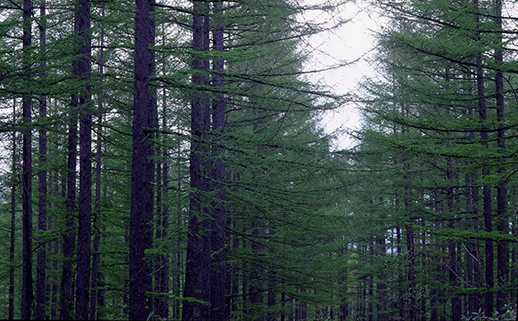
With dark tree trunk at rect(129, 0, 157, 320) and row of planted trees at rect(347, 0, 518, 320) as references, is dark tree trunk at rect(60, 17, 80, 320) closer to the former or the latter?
dark tree trunk at rect(129, 0, 157, 320)

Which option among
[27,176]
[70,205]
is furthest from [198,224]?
[70,205]

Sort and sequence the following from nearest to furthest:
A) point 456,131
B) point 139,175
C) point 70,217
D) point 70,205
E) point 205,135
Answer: point 139,175
point 205,135
point 456,131
point 70,217
point 70,205

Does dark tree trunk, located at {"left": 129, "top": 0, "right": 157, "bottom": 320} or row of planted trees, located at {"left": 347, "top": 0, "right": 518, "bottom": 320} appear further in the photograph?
row of planted trees, located at {"left": 347, "top": 0, "right": 518, "bottom": 320}

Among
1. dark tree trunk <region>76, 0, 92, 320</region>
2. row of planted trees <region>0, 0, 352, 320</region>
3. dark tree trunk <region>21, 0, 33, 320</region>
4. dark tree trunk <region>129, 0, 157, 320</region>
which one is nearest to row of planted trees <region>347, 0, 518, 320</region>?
row of planted trees <region>0, 0, 352, 320</region>

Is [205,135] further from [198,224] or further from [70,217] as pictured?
[70,217]

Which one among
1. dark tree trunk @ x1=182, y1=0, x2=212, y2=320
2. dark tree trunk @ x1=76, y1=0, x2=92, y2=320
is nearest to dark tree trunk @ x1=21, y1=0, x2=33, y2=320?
dark tree trunk @ x1=76, y1=0, x2=92, y2=320

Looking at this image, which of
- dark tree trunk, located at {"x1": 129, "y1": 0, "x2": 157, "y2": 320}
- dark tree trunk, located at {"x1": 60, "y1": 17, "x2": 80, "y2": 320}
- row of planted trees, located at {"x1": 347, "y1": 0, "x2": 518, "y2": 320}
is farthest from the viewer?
dark tree trunk, located at {"x1": 60, "y1": 17, "x2": 80, "y2": 320}

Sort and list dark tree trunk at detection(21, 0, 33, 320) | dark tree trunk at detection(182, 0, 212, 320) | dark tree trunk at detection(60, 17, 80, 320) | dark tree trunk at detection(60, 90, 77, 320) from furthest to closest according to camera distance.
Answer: dark tree trunk at detection(60, 90, 77, 320), dark tree trunk at detection(60, 17, 80, 320), dark tree trunk at detection(182, 0, 212, 320), dark tree trunk at detection(21, 0, 33, 320)

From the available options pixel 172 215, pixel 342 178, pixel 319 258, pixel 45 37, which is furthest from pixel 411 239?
pixel 45 37

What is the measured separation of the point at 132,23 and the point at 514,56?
1276 centimetres

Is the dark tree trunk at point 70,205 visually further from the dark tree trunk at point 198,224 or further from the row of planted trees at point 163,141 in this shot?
the dark tree trunk at point 198,224

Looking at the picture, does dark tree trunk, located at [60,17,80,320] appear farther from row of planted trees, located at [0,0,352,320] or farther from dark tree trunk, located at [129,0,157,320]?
dark tree trunk, located at [129,0,157,320]

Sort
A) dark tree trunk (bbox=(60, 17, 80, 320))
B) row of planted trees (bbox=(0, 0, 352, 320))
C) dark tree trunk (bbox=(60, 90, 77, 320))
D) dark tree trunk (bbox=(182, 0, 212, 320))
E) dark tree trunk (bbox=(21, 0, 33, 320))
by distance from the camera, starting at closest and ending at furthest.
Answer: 1. dark tree trunk (bbox=(21, 0, 33, 320))
2. row of planted trees (bbox=(0, 0, 352, 320))
3. dark tree trunk (bbox=(182, 0, 212, 320))
4. dark tree trunk (bbox=(60, 17, 80, 320))
5. dark tree trunk (bbox=(60, 90, 77, 320))

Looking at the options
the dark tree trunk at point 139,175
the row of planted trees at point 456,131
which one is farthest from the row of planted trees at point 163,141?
the row of planted trees at point 456,131
